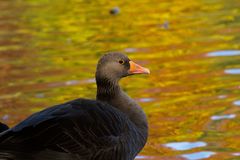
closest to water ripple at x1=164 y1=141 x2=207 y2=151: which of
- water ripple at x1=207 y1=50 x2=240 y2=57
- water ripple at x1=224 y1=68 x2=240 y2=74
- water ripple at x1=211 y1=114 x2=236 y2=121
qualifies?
water ripple at x1=211 y1=114 x2=236 y2=121

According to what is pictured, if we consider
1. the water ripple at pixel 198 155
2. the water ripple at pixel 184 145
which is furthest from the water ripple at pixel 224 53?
the water ripple at pixel 198 155

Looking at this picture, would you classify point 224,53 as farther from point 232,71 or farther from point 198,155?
point 198,155

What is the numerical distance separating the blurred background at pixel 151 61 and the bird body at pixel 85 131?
934 millimetres

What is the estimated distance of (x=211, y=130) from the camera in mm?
9898

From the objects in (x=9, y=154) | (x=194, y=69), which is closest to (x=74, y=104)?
(x=9, y=154)

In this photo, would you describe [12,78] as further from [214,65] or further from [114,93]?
[114,93]

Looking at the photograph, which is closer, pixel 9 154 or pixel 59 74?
pixel 9 154

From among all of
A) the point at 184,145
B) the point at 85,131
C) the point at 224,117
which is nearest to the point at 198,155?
the point at 184,145

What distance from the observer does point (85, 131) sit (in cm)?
756

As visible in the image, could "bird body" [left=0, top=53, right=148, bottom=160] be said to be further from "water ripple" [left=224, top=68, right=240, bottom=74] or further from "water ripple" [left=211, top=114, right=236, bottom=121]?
"water ripple" [left=224, top=68, right=240, bottom=74]

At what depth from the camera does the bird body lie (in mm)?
7215

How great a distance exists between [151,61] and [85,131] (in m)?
6.18

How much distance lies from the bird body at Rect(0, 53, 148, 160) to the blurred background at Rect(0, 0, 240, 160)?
0.93 m

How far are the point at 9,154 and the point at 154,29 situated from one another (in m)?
9.69
